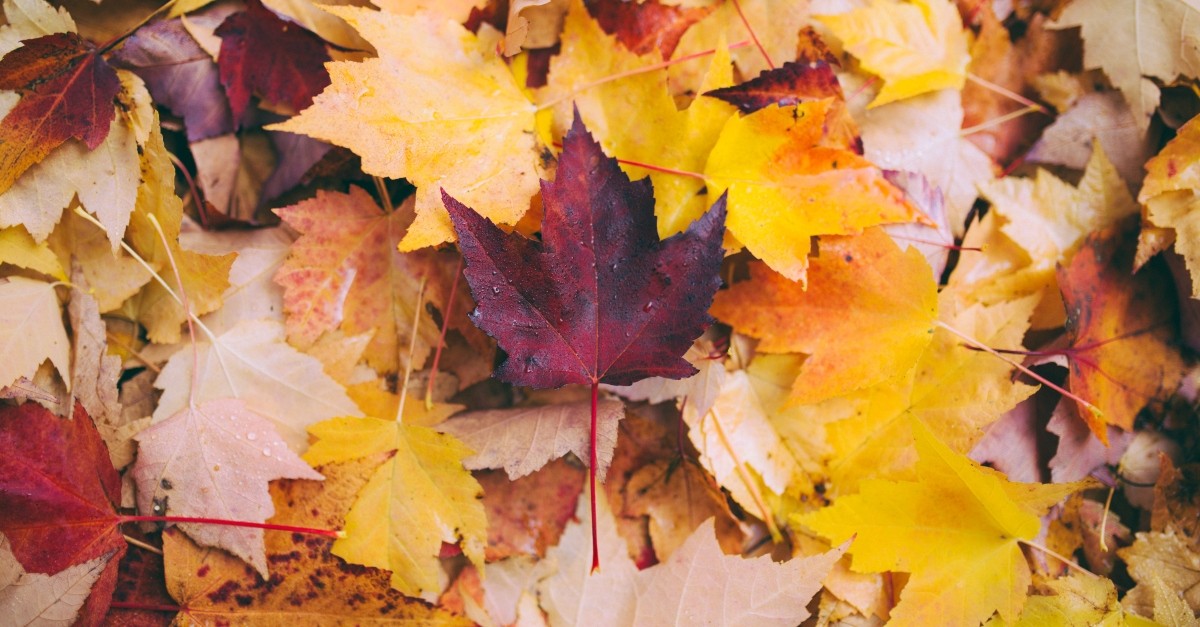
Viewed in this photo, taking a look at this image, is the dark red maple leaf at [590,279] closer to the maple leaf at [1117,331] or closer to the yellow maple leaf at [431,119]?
the yellow maple leaf at [431,119]

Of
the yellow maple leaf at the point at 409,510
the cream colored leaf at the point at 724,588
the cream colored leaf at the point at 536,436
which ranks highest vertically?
the cream colored leaf at the point at 536,436

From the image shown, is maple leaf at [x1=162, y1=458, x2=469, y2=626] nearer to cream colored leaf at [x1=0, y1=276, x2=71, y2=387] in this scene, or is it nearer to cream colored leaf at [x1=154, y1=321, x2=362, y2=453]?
cream colored leaf at [x1=154, y1=321, x2=362, y2=453]

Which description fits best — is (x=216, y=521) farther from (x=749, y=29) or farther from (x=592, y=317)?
(x=749, y=29)

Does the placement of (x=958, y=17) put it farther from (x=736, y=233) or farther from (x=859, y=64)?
(x=736, y=233)

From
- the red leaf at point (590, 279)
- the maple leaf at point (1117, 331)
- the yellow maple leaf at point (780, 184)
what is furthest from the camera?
the maple leaf at point (1117, 331)

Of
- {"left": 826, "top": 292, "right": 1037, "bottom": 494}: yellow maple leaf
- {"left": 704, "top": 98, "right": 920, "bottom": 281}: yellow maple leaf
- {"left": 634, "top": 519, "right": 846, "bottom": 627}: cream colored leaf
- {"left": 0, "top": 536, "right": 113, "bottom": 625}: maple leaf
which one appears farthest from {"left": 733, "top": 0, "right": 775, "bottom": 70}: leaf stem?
{"left": 0, "top": 536, "right": 113, "bottom": 625}: maple leaf

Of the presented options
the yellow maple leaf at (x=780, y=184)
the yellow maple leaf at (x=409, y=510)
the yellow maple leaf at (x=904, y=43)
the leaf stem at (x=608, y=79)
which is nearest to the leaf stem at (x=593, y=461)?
the yellow maple leaf at (x=409, y=510)

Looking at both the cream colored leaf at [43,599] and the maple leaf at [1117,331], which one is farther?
the maple leaf at [1117,331]
